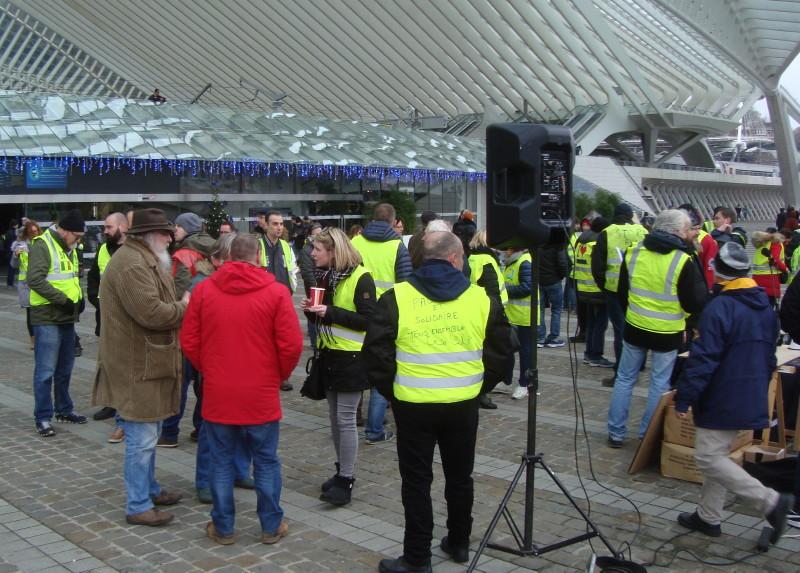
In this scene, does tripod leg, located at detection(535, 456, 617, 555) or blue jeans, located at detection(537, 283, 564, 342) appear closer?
tripod leg, located at detection(535, 456, 617, 555)

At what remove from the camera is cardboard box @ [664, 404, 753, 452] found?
5.68m

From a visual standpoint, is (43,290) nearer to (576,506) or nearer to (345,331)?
(345,331)

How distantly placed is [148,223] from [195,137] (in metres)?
20.0

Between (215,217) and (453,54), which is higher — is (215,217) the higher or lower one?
the lower one

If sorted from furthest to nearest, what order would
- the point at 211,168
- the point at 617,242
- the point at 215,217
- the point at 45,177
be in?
the point at 211,168
the point at 215,217
the point at 45,177
the point at 617,242

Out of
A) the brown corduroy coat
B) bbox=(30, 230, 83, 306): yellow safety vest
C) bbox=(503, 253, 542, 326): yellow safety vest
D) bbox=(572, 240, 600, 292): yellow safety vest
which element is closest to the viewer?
the brown corduroy coat

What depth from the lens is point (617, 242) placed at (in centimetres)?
893

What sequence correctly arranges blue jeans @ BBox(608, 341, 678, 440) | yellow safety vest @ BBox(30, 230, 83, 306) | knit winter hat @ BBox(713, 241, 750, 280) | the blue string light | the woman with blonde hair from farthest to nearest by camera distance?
1. the blue string light
2. yellow safety vest @ BBox(30, 230, 83, 306)
3. blue jeans @ BBox(608, 341, 678, 440)
4. the woman with blonde hair
5. knit winter hat @ BBox(713, 241, 750, 280)

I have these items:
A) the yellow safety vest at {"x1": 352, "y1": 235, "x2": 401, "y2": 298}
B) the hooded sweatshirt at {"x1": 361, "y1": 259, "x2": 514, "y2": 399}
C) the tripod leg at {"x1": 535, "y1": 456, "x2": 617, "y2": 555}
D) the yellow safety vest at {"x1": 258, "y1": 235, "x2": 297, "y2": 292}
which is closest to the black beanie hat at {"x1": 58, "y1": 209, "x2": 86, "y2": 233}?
the yellow safety vest at {"x1": 258, "y1": 235, "x2": 297, "y2": 292}

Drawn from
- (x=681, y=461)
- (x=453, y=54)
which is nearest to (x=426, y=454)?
(x=681, y=461)

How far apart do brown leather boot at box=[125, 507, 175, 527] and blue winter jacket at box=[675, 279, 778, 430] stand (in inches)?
126

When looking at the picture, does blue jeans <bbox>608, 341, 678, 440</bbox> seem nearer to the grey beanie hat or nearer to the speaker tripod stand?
the speaker tripod stand

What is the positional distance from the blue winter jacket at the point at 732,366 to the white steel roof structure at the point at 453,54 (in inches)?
1338

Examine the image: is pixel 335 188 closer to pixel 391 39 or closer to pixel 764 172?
pixel 391 39
